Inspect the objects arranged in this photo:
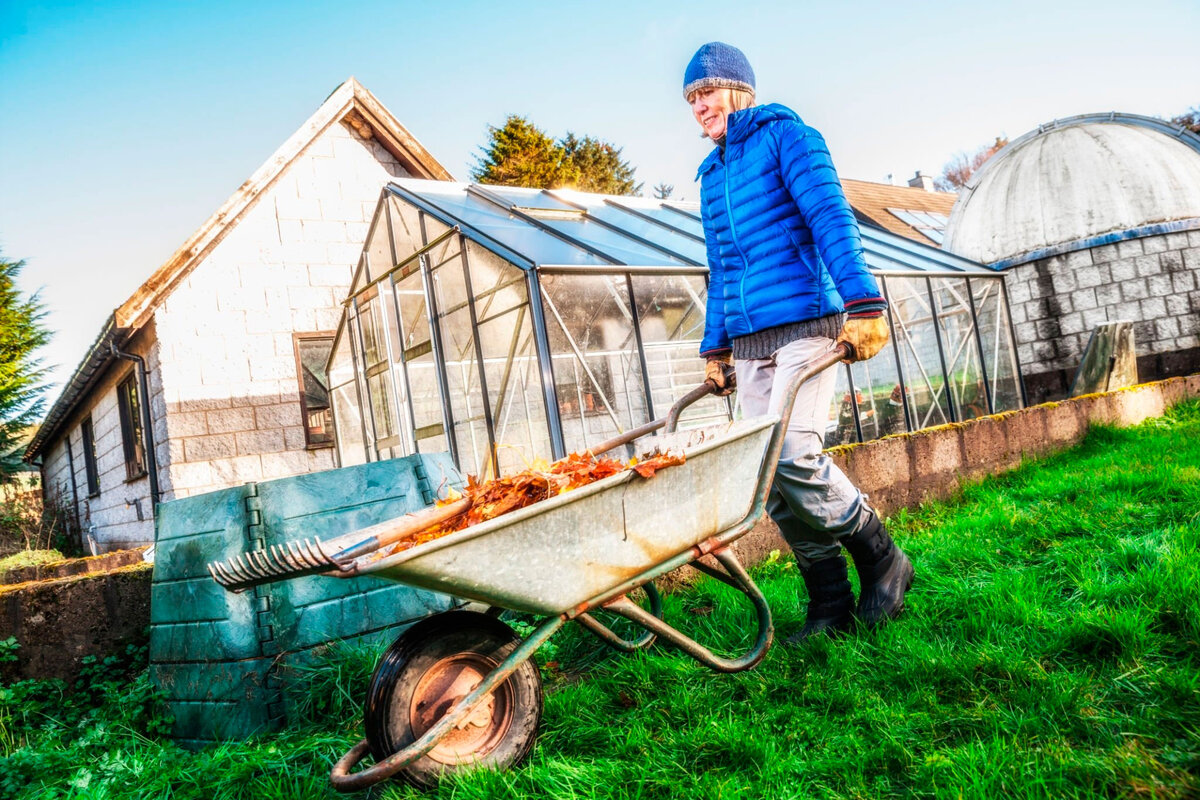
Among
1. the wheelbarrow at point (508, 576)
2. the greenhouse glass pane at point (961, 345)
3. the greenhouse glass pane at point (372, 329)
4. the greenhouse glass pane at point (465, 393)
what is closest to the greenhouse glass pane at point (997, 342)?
the greenhouse glass pane at point (961, 345)

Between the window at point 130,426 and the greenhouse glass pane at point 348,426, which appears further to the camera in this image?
the window at point 130,426

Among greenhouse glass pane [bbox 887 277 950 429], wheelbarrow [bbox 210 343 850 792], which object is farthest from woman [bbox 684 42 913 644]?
greenhouse glass pane [bbox 887 277 950 429]

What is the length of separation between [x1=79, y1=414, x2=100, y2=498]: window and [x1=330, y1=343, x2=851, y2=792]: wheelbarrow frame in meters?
13.3

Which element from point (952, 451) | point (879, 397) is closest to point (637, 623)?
point (952, 451)

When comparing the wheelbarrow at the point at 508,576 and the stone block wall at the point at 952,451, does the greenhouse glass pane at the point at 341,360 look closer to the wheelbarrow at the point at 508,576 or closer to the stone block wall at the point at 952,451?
the stone block wall at the point at 952,451

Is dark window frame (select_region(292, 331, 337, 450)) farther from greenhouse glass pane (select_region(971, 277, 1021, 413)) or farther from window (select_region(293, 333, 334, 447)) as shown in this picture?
greenhouse glass pane (select_region(971, 277, 1021, 413))

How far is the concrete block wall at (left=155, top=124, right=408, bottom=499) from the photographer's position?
798 cm

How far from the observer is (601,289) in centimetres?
593

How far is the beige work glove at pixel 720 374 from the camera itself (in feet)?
9.21

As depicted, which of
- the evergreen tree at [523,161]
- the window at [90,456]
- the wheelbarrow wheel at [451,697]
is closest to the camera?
the wheelbarrow wheel at [451,697]

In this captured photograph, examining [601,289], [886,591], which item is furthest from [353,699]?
[601,289]

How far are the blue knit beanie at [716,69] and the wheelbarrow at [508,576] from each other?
3.67 ft

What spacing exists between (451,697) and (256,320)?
25.2 ft

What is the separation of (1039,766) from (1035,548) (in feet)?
6.24
